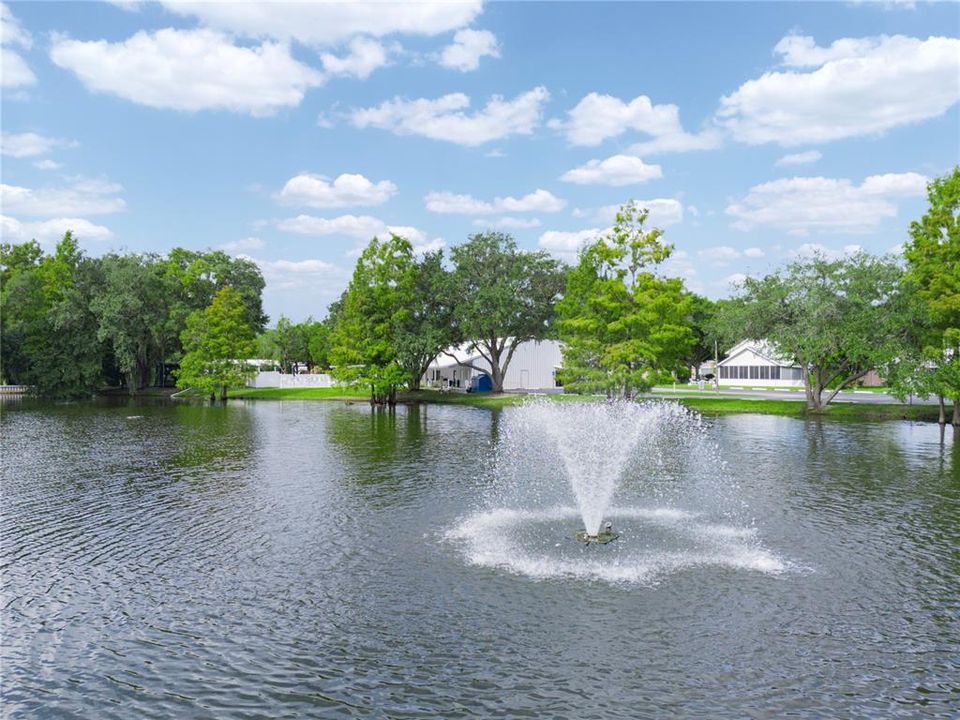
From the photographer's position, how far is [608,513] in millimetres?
22359

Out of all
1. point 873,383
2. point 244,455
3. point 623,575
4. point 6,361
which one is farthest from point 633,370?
point 6,361

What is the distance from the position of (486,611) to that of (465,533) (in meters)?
5.76

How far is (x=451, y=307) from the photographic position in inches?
3054

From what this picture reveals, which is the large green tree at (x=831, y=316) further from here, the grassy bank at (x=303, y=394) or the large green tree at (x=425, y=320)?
the grassy bank at (x=303, y=394)

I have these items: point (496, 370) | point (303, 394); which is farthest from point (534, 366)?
point (303, 394)

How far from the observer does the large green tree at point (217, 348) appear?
270 feet

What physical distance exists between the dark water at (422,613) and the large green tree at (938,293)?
83.8ft

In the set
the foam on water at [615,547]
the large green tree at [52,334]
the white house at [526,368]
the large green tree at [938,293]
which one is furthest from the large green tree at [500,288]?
the foam on water at [615,547]

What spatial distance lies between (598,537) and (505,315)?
5516 centimetres

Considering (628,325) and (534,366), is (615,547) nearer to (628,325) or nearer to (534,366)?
(628,325)

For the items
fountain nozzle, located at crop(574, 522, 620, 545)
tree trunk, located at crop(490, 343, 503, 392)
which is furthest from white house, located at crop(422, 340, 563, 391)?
fountain nozzle, located at crop(574, 522, 620, 545)

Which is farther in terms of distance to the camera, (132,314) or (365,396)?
(132,314)

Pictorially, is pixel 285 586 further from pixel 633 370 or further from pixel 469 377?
pixel 469 377

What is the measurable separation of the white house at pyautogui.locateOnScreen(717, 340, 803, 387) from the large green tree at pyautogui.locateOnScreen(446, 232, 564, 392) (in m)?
28.4
